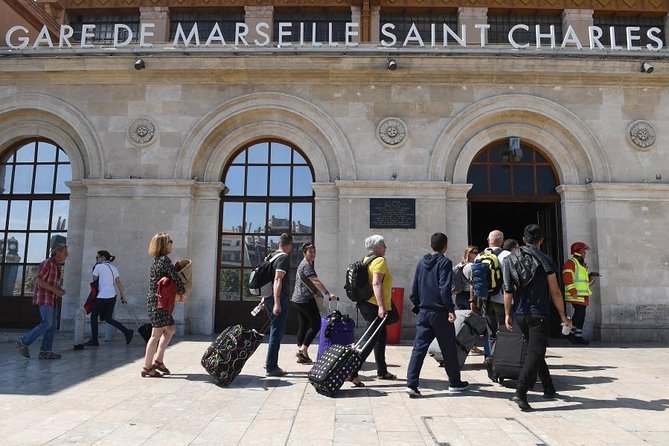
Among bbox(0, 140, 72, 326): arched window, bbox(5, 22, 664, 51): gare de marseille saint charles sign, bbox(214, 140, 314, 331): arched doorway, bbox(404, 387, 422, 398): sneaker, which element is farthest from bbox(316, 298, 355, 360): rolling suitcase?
bbox(0, 140, 72, 326): arched window

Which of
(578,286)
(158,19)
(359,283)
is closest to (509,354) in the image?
(359,283)

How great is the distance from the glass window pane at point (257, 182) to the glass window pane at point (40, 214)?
4.48 m

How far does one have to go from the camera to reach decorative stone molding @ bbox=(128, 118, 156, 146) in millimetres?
10711

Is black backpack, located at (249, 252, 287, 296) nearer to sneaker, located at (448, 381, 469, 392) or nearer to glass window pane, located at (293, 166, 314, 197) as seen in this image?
sneaker, located at (448, 381, 469, 392)

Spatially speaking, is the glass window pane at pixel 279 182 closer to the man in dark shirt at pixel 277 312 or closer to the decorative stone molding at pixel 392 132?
the decorative stone molding at pixel 392 132

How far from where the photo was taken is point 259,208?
36.2ft

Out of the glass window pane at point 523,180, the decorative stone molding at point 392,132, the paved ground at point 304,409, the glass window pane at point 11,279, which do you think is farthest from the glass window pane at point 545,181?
the glass window pane at point 11,279

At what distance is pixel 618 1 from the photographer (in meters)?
15.5

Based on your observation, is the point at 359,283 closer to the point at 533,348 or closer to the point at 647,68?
the point at 533,348

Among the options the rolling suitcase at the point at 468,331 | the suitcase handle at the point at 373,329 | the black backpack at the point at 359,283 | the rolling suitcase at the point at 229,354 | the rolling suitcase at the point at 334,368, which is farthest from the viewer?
the rolling suitcase at the point at 468,331

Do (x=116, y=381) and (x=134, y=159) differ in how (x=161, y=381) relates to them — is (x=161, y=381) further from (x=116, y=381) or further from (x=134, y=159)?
(x=134, y=159)

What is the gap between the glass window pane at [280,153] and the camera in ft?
→ 36.6

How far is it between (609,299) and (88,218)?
1070cm

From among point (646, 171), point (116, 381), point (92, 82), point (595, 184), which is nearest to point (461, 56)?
point (595, 184)
